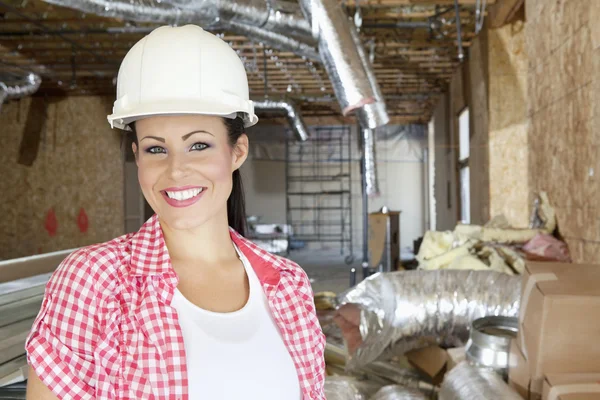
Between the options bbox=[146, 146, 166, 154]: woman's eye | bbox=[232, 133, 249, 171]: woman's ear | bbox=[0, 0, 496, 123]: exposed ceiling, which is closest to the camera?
bbox=[146, 146, 166, 154]: woman's eye

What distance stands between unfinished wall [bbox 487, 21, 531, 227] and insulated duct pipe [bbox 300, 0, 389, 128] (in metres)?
2.27

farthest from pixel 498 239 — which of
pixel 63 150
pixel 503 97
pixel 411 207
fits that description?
pixel 411 207

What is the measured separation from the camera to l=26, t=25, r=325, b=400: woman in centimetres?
90

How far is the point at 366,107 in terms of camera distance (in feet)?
12.7

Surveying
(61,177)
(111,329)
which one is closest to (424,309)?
(111,329)

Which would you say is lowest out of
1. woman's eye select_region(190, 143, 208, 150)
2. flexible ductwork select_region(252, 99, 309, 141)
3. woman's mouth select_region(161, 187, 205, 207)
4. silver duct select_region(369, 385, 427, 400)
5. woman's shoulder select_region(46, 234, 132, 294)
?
silver duct select_region(369, 385, 427, 400)

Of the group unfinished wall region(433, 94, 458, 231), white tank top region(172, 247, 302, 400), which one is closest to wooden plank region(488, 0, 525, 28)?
unfinished wall region(433, 94, 458, 231)

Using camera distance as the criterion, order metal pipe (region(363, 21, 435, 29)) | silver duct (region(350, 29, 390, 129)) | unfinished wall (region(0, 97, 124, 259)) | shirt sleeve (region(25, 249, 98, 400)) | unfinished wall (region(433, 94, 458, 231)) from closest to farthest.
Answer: shirt sleeve (region(25, 249, 98, 400)) < silver duct (region(350, 29, 390, 129)) < metal pipe (region(363, 21, 435, 29)) < unfinished wall (region(433, 94, 458, 231)) < unfinished wall (region(0, 97, 124, 259))

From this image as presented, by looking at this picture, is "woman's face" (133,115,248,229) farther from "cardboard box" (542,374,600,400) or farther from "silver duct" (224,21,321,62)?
"silver duct" (224,21,321,62)

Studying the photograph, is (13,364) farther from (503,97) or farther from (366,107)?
(503,97)

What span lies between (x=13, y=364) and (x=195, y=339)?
1052 millimetres

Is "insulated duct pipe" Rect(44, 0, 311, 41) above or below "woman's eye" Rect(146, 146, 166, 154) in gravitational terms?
above

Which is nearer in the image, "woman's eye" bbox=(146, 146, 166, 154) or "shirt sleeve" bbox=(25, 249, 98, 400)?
"shirt sleeve" bbox=(25, 249, 98, 400)

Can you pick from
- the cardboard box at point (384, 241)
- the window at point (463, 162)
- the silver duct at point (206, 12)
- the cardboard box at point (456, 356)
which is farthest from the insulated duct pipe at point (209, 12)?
the window at point (463, 162)
